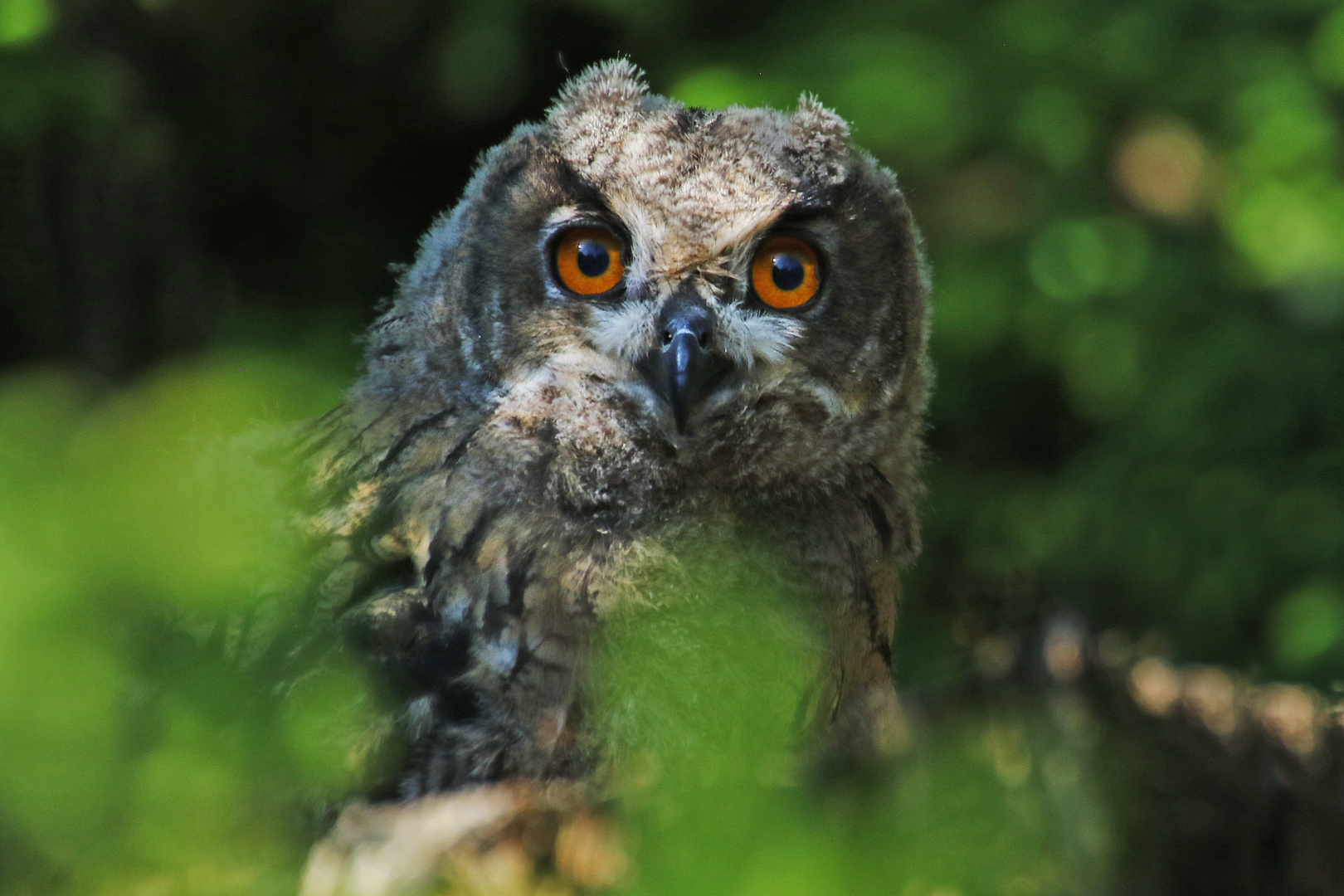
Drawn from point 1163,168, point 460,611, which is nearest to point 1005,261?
point 1163,168

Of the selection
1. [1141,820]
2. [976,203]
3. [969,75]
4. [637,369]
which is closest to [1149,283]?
[976,203]

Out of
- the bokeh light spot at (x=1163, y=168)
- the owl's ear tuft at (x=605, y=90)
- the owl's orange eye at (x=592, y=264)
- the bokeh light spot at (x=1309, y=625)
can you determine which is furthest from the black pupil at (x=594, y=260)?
the bokeh light spot at (x=1309, y=625)

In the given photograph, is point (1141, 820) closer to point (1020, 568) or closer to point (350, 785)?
point (1020, 568)

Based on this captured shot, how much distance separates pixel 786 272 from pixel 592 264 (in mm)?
280

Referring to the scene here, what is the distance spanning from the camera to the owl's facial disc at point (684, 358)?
4.94ft

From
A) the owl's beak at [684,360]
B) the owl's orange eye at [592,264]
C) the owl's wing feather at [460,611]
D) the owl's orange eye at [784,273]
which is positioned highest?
the owl's orange eye at [784,273]

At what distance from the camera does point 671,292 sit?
1603mm

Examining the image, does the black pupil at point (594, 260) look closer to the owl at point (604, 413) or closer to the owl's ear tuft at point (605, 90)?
the owl at point (604, 413)

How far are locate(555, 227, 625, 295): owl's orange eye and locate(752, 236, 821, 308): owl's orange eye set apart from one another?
0.20 meters

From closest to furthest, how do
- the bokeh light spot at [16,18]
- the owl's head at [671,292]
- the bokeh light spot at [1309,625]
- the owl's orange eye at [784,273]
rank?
the bokeh light spot at [16,18]
the owl's head at [671,292]
the owl's orange eye at [784,273]
the bokeh light spot at [1309,625]

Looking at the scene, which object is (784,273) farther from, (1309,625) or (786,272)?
(1309,625)

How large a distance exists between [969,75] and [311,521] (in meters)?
1.64

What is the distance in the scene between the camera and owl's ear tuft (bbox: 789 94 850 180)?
1701 mm

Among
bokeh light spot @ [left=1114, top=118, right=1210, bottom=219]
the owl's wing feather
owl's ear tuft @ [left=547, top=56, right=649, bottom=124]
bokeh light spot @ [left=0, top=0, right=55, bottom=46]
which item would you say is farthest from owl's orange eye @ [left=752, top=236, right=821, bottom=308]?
bokeh light spot @ [left=1114, top=118, right=1210, bottom=219]
